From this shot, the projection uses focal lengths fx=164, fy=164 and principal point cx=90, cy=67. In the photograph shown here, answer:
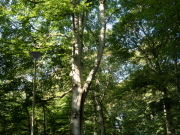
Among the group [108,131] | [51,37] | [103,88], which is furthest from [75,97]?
[108,131]

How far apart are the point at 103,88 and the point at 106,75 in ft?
3.83

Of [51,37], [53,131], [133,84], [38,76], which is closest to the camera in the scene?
[51,37]

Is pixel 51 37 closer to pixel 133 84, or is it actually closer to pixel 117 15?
pixel 117 15

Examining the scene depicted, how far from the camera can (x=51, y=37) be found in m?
7.04

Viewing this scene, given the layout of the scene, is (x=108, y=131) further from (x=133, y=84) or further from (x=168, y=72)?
(x=168, y=72)

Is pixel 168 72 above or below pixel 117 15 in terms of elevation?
below

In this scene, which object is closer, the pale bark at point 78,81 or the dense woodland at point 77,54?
the pale bark at point 78,81

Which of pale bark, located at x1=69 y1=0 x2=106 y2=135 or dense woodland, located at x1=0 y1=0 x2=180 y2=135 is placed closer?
pale bark, located at x1=69 y1=0 x2=106 y2=135

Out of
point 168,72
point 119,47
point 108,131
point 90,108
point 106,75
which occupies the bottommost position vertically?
point 108,131

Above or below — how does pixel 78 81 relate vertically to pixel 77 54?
below

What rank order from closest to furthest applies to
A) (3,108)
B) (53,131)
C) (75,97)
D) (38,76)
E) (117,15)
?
1. (75,97)
2. (117,15)
3. (38,76)
4. (3,108)
5. (53,131)

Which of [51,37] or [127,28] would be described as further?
[127,28]

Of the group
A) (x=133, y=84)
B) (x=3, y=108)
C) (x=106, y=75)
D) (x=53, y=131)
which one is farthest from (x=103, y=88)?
(x=3, y=108)

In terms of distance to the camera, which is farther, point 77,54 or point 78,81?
point 77,54
